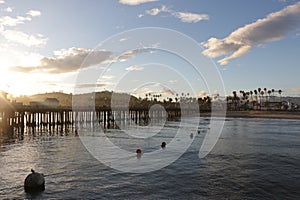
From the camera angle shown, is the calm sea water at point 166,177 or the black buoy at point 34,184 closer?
the calm sea water at point 166,177

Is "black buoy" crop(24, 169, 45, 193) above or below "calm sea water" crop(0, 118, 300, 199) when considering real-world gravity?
above

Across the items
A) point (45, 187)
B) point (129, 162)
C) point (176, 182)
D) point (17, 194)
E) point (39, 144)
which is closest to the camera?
point (17, 194)

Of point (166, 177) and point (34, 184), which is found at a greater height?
point (34, 184)

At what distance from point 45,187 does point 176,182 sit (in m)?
8.97

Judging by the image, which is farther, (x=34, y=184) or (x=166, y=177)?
(x=166, y=177)

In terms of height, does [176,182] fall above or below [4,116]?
below

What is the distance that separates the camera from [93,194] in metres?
17.0

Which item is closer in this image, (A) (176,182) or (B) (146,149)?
(A) (176,182)

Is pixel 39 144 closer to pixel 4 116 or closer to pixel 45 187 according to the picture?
pixel 45 187

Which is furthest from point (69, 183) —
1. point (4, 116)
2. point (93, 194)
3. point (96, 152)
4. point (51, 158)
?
point (4, 116)

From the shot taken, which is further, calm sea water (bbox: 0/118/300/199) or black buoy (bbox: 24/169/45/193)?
black buoy (bbox: 24/169/45/193)

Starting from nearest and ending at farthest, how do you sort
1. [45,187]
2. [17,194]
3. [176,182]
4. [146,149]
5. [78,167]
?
1. [17,194]
2. [45,187]
3. [176,182]
4. [78,167]
5. [146,149]

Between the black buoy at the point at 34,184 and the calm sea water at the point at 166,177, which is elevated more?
the black buoy at the point at 34,184

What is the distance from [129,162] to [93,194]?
9637mm
